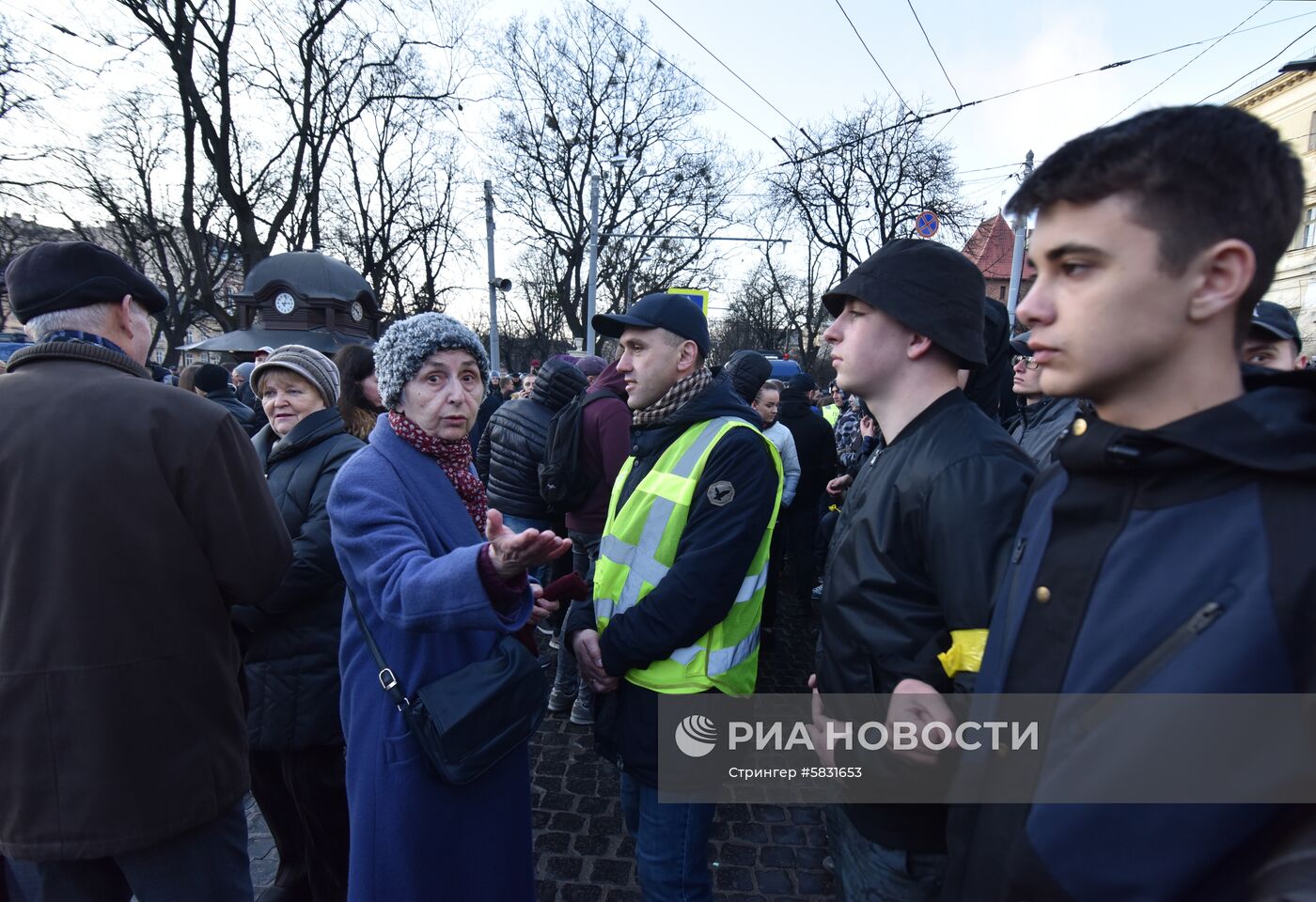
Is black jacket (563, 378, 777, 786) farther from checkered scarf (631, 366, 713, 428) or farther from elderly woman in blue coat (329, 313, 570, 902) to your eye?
elderly woman in blue coat (329, 313, 570, 902)

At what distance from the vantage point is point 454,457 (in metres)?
2.12

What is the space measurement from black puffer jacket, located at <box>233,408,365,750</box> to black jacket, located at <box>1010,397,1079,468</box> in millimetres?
2982

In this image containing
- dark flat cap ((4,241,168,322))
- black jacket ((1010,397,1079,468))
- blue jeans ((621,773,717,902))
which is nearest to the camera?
dark flat cap ((4,241,168,322))

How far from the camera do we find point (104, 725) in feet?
5.61

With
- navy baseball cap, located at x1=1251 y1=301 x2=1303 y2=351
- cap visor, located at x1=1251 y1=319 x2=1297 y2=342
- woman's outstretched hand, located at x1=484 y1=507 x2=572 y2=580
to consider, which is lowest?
woman's outstretched hand, located at x1=484 y1=507 x2=572 y2=580

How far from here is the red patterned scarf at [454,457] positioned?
2006 mm

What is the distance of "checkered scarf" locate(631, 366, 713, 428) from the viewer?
2387 mm

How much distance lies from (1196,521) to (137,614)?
7.88 ft

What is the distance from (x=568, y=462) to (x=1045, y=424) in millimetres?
2732

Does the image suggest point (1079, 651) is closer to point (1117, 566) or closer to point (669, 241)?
point (1117, 566)

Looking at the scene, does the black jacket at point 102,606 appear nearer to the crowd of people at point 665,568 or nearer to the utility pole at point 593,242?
the crowd of people at point 665,568

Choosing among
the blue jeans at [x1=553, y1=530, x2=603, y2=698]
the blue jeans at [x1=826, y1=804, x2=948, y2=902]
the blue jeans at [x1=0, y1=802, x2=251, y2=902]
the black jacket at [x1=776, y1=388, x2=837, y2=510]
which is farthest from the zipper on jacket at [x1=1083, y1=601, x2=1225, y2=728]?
the black jacket at [x1=776, y1=388, x2=837, y2=510]

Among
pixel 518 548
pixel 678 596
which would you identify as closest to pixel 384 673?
pixel 518 548

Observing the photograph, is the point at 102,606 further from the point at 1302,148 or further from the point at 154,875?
the point at 1302,148
